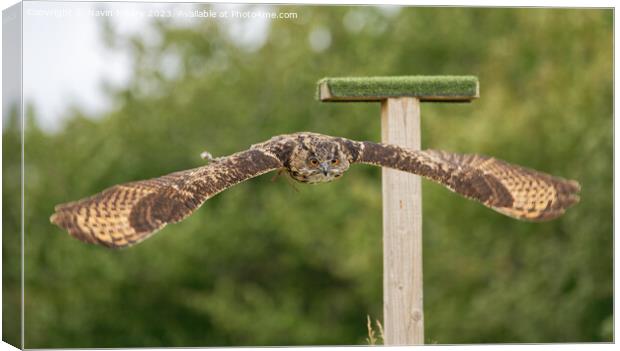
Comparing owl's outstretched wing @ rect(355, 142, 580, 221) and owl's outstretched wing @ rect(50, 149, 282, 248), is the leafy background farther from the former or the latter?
owl's outstretched wing @ rect(50, 149, 282, 248)

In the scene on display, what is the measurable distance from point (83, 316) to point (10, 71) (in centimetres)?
1182

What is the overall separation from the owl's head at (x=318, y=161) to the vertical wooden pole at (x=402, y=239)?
0.88m

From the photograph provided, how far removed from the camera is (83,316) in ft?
64.5

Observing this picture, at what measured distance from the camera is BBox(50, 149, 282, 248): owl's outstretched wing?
6.44 meters

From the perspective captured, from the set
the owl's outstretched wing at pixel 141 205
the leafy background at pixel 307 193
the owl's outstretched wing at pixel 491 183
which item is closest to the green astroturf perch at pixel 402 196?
the owl's outstretched wing at pixel 491 183

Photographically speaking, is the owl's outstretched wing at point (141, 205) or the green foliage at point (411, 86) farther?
the green foliage at point (411, 86)

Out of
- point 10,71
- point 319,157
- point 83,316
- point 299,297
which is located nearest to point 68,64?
point 83,316

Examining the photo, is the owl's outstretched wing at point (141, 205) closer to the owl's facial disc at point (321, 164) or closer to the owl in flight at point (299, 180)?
the owl in flight at point (299, 180)

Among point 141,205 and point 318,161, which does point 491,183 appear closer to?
point 318,161

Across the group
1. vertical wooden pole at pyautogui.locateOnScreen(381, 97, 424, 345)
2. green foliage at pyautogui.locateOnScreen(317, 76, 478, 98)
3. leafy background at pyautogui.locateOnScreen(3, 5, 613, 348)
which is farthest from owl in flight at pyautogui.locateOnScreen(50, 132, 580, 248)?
leafy background at pyautogui.locateOnScreen(3, 5, 613, 348)

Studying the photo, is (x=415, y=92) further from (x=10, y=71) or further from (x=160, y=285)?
(x=160, y=285)

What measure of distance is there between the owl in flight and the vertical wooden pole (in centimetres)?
29

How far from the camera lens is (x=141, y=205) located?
263 inches

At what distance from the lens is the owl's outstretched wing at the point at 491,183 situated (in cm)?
756
